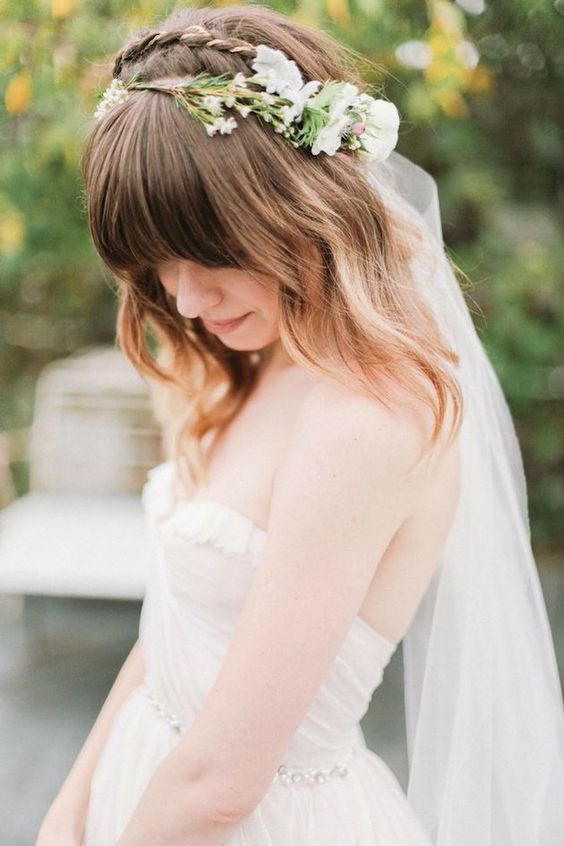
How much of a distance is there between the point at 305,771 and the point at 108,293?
5.29 meters

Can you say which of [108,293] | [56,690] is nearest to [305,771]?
[56,690]

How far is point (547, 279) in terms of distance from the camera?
4.79 m

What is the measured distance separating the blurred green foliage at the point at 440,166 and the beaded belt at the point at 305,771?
1.88 metres

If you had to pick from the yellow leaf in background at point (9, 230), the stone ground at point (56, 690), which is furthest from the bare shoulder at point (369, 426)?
the yellow leaf in background at point (9, 230)

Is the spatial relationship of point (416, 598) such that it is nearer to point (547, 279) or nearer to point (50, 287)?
point (547, 279)

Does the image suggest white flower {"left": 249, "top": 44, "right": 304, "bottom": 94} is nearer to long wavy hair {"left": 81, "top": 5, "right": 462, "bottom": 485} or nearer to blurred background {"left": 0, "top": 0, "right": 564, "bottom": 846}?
long wavy hair {"left": 81, "top": 5, "right": 462, "bottom": 485}

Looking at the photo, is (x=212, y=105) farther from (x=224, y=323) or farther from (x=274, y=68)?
(x=224, y=323)

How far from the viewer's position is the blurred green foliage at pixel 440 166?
271 centimetres

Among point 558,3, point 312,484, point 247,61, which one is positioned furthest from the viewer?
point 558,3

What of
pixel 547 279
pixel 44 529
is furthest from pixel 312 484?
pixel 547 279

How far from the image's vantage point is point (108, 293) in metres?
6.20

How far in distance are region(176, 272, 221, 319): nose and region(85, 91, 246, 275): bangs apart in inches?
2.2

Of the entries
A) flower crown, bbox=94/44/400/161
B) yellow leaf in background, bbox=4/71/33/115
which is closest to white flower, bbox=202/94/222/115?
flower crown, bbox=94/44/400/161

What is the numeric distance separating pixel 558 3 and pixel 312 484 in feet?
10.7
